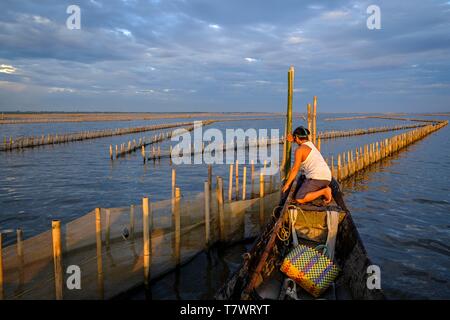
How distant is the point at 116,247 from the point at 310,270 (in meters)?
4.53

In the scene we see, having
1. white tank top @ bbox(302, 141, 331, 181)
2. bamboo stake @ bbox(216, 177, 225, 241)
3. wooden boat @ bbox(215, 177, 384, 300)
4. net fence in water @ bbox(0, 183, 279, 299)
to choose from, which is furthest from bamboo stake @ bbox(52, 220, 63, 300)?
white tank top @ bbox(302, 141, 331, 181)

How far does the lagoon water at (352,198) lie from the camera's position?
9094mm

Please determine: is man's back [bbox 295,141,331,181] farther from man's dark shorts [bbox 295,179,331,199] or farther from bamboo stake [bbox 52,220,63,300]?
bamboo stake [bbox 52,220,63,300]

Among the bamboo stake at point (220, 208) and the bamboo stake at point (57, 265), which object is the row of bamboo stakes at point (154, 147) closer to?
the bamboo stake at point (220, 208)

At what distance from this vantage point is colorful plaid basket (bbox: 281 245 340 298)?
5781 mm

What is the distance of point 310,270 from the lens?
5.81 meters

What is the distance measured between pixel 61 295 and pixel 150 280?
7.22 feet

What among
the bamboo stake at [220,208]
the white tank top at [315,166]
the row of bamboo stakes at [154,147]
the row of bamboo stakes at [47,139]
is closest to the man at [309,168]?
the white tank top at [315,166]

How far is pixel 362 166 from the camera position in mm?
24766

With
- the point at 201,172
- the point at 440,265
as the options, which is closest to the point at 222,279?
the point at 440,265

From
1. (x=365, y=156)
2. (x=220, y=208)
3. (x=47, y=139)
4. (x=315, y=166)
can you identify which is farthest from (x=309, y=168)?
(x=47, y=139)

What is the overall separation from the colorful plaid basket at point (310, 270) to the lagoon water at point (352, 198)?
9.08 ft

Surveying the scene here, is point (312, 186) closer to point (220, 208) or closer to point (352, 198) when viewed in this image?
point (220, 208)
